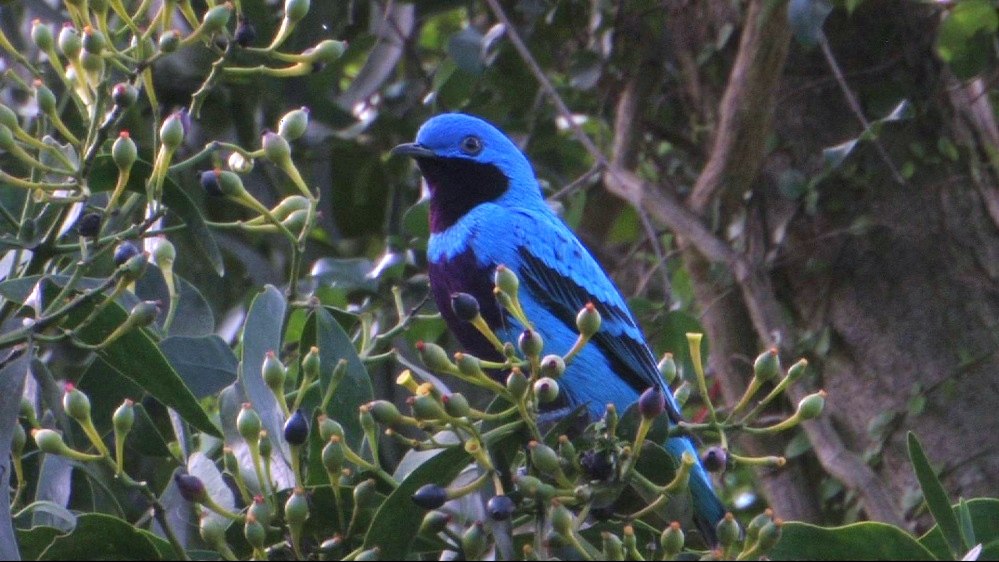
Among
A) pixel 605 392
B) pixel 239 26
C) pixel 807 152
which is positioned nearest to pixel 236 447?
pixel 239 26

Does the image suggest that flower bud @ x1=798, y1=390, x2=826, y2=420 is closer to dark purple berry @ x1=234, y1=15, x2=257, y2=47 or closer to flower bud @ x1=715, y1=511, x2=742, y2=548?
flower bud @ x1=715, y1=511, x2=742, y2=548

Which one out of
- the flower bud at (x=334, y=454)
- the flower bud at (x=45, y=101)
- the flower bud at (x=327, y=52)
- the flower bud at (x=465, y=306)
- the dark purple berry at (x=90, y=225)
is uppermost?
the flower bud at (x=45, y=101)

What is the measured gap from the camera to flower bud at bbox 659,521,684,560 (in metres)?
1.85

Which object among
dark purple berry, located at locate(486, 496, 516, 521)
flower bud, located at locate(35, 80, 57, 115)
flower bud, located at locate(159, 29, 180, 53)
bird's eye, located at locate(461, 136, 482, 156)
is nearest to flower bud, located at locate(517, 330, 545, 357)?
dark purple berry, located at locate(486, 496, 516, 521)

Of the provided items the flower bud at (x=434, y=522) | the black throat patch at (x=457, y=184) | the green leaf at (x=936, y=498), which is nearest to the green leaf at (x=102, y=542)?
the flower bud at (x=434, y=522)

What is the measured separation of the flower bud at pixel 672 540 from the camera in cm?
185

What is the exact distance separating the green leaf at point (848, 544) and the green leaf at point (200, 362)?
111cm

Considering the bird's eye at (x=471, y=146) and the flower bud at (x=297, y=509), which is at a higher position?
the flower bud at (x=297, y=509)

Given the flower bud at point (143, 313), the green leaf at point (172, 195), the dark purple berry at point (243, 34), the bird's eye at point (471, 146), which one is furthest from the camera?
the bird's eye at point (471, 146)

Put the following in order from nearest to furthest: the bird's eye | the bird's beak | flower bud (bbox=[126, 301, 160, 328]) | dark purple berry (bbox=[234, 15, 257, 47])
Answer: flower bud (bbox=[126, 301, 160, 328]) → dark purple berry (bbox=[234, 15, 257, 47]) → the bird's beak → the bird's eye

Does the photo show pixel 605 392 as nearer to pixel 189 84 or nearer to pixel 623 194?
pixel 623 194

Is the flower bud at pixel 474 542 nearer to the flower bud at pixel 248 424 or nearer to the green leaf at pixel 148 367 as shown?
the flower bud at pixel 248 424

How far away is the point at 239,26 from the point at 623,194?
2610 mm

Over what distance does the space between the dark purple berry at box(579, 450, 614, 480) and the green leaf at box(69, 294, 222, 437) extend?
2.51 ft
